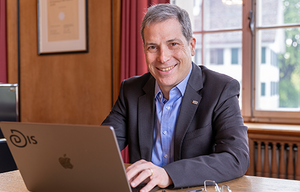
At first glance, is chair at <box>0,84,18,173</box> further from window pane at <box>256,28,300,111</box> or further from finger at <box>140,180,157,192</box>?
window pane at <box>256,28,300,111</box>

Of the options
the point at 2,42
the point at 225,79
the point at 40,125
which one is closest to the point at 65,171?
the point at 40,125

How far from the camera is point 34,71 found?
3.45 m

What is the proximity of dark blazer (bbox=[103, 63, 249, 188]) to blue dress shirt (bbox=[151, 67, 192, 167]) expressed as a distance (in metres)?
0.04

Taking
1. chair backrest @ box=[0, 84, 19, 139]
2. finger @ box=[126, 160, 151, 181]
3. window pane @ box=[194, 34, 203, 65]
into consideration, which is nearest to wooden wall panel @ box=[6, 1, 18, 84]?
chair backrest @ box=[0, 84, 19, 139]

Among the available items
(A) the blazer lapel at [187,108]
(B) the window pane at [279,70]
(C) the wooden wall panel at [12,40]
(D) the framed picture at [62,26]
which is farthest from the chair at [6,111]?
(B) the window pane at [279,70]

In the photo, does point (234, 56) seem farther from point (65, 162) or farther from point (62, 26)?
point (65, 162)

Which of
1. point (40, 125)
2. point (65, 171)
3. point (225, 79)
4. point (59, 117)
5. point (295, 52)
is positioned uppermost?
point (295, 52)

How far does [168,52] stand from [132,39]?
139 cm

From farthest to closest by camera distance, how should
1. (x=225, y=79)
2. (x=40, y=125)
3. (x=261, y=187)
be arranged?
1. (x=225, y=79)
2. (x=261, y=187)
3. (x=40, y=125)

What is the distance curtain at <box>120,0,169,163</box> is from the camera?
2.75 metres

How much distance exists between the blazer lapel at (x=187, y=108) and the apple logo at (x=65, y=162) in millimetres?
672

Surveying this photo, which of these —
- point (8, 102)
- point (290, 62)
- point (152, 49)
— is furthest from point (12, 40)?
point (290, 62)

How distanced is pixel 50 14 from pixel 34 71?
66 centimetres

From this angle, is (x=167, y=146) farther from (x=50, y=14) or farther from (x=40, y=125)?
(x=50, y=14)
